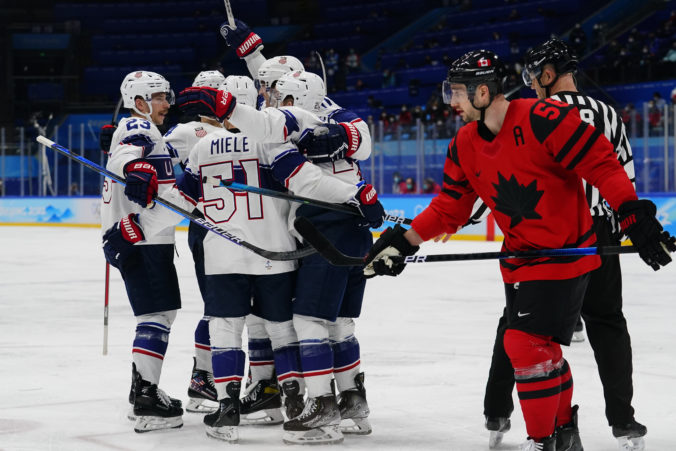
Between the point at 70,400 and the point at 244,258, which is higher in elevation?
the point at 244,258

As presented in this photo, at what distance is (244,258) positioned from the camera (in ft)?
10.9

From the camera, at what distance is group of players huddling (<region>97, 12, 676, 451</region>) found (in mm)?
2703

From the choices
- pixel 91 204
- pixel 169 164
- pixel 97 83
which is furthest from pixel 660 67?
pixel 97 83

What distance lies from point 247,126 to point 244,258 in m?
0.47

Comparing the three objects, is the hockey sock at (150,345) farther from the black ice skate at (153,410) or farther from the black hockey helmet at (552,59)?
the black hockey helmet at (552,59)

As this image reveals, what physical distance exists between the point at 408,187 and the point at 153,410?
10470mm

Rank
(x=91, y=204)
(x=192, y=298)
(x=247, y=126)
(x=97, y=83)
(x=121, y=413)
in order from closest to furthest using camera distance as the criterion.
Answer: (x=247, y=126) < (x=121, y=413) < (x=192, y=298) < (x=91, y=204) < (x=97, y=83)

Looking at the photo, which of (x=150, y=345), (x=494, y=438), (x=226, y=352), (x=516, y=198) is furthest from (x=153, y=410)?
(x=516, y=198)

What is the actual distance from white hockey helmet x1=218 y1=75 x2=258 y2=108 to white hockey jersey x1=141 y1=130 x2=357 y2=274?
11.2 inches

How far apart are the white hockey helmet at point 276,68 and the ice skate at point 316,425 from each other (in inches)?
48.8

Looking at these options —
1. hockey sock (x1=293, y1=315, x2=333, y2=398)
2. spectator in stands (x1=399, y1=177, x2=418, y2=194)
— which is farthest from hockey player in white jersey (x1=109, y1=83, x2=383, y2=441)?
spectator in stands (x1=399, y1=177, x2=418, y2=194)

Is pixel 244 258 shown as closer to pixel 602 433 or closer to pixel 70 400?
pixel 70 400

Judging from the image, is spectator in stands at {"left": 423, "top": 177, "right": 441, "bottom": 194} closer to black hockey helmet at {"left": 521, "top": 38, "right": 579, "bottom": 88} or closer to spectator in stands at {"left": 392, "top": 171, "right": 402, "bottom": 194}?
spectator in stands at {"left": 392, "top": 171, "right": 402, "bottom": 194}

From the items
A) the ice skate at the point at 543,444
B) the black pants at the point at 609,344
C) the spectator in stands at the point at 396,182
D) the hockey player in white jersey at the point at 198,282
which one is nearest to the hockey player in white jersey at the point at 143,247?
the hockey player in white jersey at the point at 198,282
